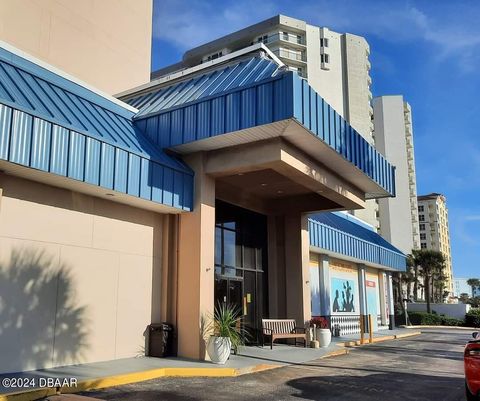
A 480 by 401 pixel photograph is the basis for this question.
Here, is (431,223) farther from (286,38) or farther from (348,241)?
(348,241)

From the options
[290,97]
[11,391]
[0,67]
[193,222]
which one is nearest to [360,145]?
[290,97]

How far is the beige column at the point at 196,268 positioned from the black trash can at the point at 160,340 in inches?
11.8

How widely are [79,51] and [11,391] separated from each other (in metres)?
14.2

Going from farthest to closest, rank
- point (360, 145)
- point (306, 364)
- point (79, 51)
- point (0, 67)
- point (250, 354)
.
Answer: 1. point (79, 51)
2. point (360, 145)
3. point (250, 354)
4. point (306, 364)
5. point (0, 67)

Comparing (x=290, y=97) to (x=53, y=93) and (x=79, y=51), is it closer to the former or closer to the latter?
(x=53, y=93)

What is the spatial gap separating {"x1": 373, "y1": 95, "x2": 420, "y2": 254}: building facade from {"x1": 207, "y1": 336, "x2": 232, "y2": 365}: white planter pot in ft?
301

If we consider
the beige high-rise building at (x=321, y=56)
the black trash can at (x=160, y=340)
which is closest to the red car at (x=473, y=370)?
the black trash can at (x=160, y=340)

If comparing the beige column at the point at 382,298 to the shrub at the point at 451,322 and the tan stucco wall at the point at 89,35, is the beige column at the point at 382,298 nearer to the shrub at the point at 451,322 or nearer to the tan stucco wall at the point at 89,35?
the shrub at the point at 451,322

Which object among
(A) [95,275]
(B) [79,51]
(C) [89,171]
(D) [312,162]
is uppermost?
(B) [79,51]

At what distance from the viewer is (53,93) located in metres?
11.7

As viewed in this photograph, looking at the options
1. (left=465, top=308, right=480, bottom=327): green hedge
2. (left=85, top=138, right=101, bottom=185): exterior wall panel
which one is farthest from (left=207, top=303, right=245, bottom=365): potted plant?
(left=465, top=308, right=480, bottom=327): green hedge

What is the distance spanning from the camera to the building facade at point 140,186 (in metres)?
10.6

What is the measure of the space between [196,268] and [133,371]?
3.81 meters

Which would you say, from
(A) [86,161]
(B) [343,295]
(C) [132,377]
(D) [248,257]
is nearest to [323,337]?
(D) [248,257]
